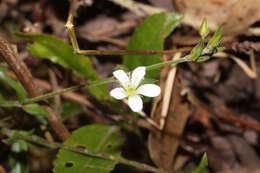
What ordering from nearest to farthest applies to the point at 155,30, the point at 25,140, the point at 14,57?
1. the point at 14,57
2. the point at 25,140
3. the point at 155,30

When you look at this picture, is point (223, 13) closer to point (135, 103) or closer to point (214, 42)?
point (214, 42)

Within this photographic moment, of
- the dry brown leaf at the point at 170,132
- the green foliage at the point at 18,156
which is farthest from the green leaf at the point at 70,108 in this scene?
the dry brown leaf at the point at 170,132

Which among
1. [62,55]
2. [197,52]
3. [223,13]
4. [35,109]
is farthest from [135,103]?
[223,13]

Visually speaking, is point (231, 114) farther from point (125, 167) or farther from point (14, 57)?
point (14, 57)

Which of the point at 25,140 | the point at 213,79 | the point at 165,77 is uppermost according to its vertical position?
the point at 213,79

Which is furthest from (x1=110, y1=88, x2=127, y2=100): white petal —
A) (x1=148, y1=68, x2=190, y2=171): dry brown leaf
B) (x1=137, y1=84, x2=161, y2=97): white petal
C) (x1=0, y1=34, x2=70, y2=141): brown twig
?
(x1=148, y1=68, x2=190, y2=171): dry brown leaf

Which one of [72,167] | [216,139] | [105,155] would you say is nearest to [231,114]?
[216,139]
